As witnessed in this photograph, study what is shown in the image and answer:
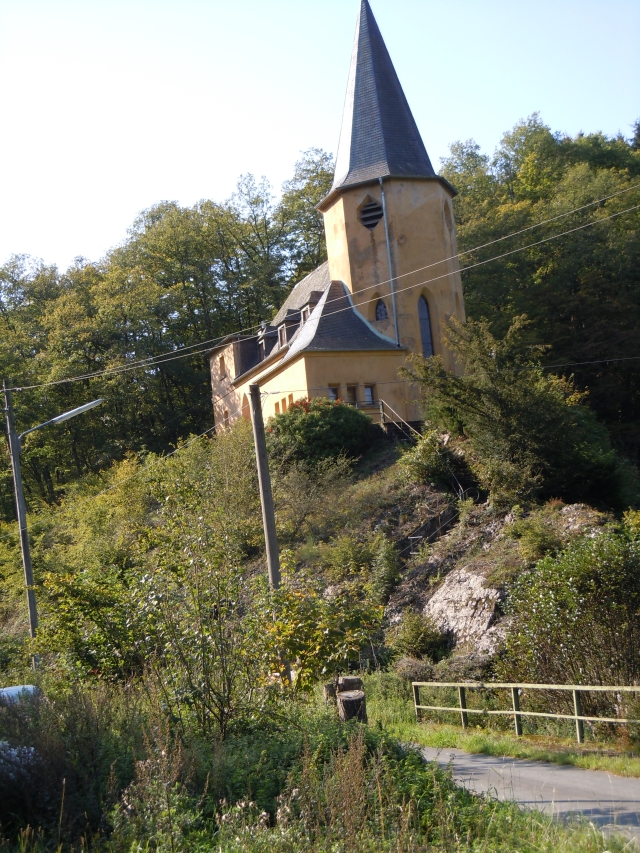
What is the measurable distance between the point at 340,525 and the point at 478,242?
2141 centimetres

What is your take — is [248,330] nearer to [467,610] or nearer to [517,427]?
[517,427]

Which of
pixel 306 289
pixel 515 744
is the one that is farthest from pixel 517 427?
pixel 306 289

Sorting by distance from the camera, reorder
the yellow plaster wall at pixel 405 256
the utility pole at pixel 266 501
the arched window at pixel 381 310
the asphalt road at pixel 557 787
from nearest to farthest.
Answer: the asphalt road at pixel 557 787, the utility pole at pixel 266 501, the yellow plaster wall at pixel 405 256, the arched window at pixel 381 310

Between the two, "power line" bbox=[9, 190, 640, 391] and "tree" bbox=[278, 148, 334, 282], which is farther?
"tree" bbox=[278, 148, 334, 282]

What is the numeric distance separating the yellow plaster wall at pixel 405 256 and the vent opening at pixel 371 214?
0.17 metres

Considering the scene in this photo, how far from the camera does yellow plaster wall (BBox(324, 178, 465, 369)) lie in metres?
34.3

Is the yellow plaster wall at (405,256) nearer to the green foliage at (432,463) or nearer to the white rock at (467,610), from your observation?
the green foliage at (432,463)

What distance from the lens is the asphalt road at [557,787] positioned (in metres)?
7.53

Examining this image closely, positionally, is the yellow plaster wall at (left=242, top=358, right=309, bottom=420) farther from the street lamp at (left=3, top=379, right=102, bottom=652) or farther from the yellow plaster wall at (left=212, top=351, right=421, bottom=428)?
the street lamp at (left=3, top=379, right=102, bottom=652)

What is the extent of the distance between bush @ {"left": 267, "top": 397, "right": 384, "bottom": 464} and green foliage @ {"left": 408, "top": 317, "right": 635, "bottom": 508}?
6086 mm

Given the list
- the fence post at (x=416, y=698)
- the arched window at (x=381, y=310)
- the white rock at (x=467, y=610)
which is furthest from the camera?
the arched window at (x=381, y=310)

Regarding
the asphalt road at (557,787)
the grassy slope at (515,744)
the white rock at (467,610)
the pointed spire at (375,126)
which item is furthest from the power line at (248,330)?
the asphalt road at (557,787)

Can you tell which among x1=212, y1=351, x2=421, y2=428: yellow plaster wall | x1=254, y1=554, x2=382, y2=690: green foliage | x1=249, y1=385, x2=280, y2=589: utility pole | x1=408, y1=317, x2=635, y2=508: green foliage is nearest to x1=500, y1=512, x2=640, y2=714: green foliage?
x1=254, y1=554, x2=382, y2=690: green foliage

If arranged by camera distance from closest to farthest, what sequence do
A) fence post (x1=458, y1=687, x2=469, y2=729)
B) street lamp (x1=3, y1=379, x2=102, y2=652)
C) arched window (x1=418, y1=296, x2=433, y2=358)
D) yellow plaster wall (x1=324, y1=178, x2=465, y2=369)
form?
fence post (x1=458, y1=687, x2=469, y2=729), street lamp (x1=3, y1=379, x2=102, y2=652), yellow plaster wall (x1=324, y1=178, x2=465, y2=369), arched window (x1=418, y1=296, x2=433, y2=358)
